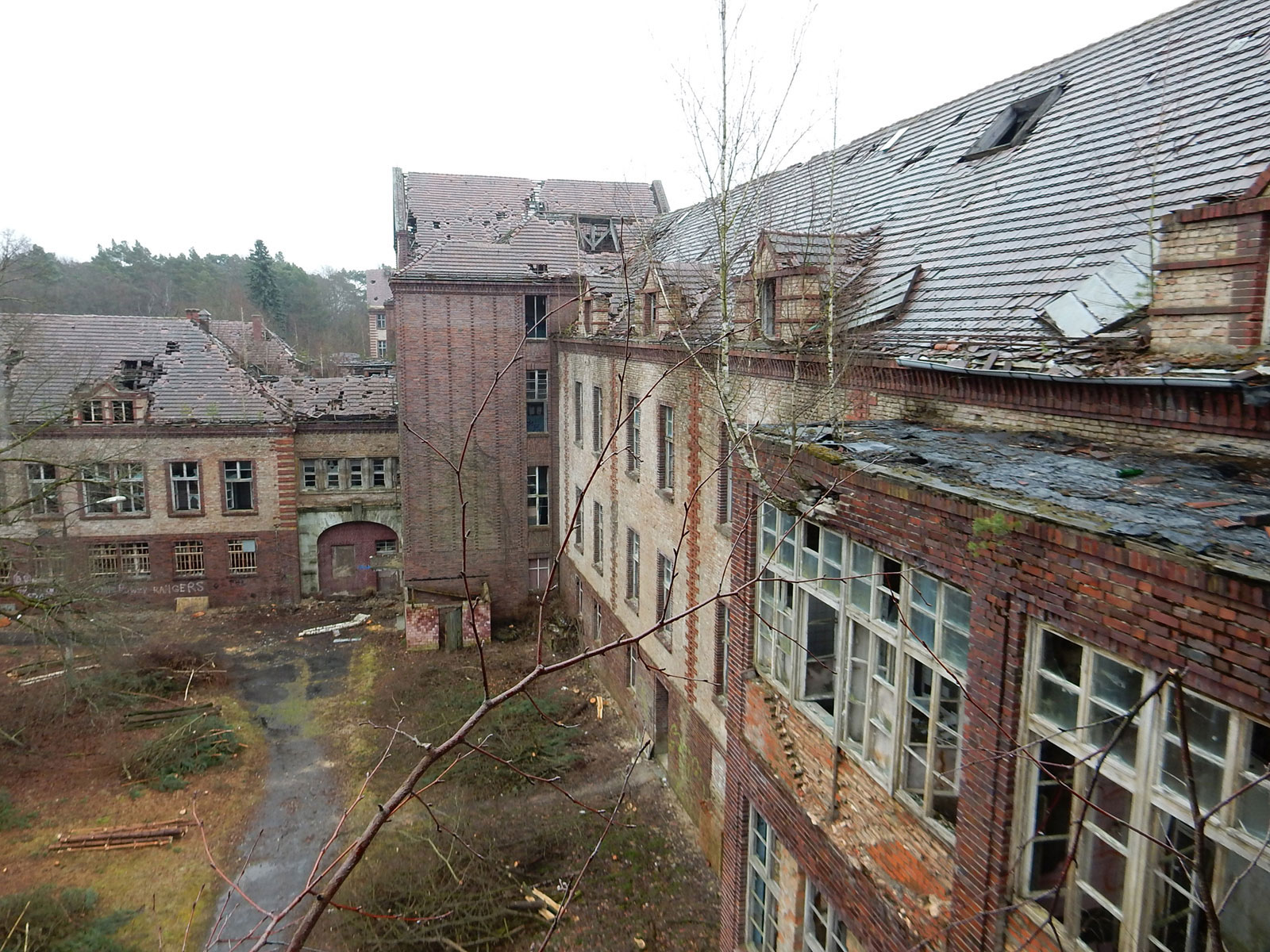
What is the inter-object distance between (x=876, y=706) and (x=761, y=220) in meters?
12.2

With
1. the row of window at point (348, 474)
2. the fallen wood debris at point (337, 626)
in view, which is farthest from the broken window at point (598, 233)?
the fallen wood debris at point (337, 626)

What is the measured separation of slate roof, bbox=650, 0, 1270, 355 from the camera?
7.63m

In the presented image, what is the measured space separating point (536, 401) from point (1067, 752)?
21.4 metres

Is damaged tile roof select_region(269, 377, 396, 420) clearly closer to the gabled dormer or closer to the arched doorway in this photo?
the arched doorway

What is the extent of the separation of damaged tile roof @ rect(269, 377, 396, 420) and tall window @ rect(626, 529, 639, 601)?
12424 millimetres

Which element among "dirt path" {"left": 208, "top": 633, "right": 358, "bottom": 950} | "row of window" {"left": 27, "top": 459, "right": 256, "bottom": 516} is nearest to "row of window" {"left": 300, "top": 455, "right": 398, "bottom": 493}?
"row of window" {"left": 27, "top": 459, "right": 256, "bottom": 516}

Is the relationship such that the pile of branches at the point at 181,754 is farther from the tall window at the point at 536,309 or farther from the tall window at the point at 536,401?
the tall window at the point at 536,309

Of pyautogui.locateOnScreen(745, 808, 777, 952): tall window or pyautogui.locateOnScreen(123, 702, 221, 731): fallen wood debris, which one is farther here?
pyautogui.locateOnScreen(123, 702, 221, 731): fallen wood debris

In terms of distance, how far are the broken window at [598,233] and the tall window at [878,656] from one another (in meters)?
21.7

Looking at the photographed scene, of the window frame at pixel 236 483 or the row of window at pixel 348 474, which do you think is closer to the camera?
the window frame at pixel 236 483

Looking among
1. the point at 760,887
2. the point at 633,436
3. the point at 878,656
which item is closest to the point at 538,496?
the point at 633,436

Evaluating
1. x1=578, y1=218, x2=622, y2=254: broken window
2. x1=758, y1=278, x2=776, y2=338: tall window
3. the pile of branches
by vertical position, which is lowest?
the pile of branches

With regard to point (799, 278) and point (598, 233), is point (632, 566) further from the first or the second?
point (598, 233)

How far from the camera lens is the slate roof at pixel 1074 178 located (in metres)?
7.63
